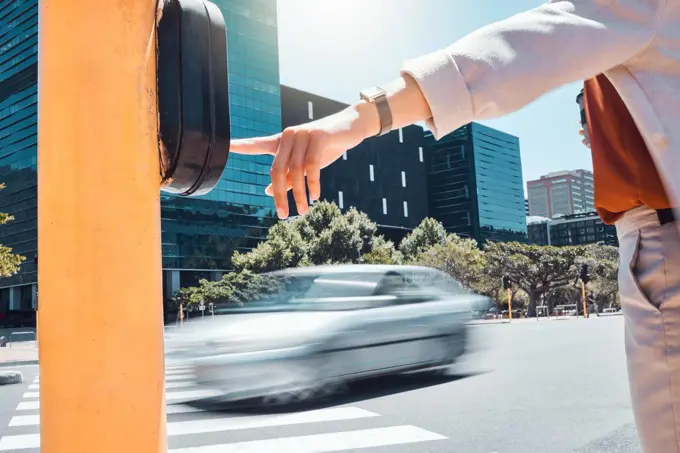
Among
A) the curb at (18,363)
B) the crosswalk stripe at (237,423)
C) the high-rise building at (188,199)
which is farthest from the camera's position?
the high-rise building at (188,199)

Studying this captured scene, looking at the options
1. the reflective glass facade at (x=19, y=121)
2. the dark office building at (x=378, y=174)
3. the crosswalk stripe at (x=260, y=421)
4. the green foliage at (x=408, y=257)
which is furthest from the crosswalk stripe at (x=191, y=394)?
the dark office building at (x=378, y=174)

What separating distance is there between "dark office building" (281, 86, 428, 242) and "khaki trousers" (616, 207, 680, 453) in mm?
61242

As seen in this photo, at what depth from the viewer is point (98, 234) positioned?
1.02 m

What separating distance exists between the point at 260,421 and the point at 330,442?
1101 millimetres

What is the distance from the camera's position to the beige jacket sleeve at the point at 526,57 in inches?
37.6

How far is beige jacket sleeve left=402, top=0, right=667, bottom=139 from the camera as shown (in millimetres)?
955

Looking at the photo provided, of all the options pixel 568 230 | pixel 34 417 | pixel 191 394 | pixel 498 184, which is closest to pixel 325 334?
pixel 191 394

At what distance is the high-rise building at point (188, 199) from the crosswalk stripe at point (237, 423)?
1712 inches

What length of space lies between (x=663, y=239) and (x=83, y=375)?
3.48 feet

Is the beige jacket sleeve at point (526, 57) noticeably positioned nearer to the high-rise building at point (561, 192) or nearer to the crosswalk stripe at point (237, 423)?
the crosswalk stripe at point (237, 423)

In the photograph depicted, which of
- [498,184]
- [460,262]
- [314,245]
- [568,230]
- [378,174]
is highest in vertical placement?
[498,184]

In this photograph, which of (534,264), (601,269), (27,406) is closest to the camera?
(27,406)

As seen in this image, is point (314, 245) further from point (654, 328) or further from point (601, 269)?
point (654, 328)

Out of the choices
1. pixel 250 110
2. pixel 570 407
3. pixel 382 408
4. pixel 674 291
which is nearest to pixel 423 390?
pixel 382 408
